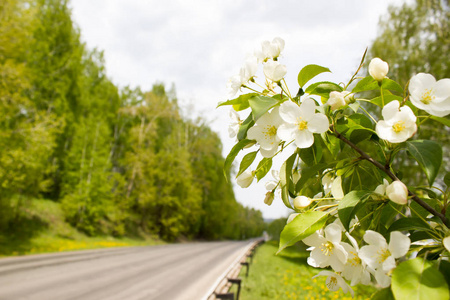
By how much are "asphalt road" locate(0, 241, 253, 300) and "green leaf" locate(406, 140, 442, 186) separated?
4.86 m

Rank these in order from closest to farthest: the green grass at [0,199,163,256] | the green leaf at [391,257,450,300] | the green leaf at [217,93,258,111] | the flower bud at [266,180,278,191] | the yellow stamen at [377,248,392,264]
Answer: the green leaf at [391,257,450,300] < the yellow stamen at [377,248,392,264] < the green leaf at [217,93,258,111] < the flower bud at [266,180,278,191] < the green grass at [0,199,163,256]

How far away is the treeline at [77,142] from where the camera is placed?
9.65 meters

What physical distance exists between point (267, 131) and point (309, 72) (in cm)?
19

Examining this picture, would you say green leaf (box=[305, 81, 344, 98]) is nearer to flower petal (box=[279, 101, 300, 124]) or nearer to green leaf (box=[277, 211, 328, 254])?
flower petal (box=[279, 101, 300, 124])

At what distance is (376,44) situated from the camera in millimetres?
9859

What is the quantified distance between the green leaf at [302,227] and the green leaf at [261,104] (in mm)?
232

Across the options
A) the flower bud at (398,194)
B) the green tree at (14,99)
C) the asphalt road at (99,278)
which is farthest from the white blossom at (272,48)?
the green tree at (14,99)

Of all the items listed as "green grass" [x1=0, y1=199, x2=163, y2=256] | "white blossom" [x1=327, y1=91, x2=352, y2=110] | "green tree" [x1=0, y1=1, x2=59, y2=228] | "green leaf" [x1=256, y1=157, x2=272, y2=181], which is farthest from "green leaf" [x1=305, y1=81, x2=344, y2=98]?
"green grass" [x1=0, y1=199, x2=163, y2=256]

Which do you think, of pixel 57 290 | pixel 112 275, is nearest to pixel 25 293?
pixel 57 290

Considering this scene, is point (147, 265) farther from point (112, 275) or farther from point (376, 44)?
point (376, 44)

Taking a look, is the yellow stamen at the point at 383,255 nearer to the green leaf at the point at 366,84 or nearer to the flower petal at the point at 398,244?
the flower petal at the point at 398,244

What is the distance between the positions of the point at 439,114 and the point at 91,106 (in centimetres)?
2578

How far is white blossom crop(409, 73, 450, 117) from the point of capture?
0.58 m

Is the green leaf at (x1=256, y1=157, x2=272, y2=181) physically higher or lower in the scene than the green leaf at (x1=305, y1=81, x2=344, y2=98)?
lower
